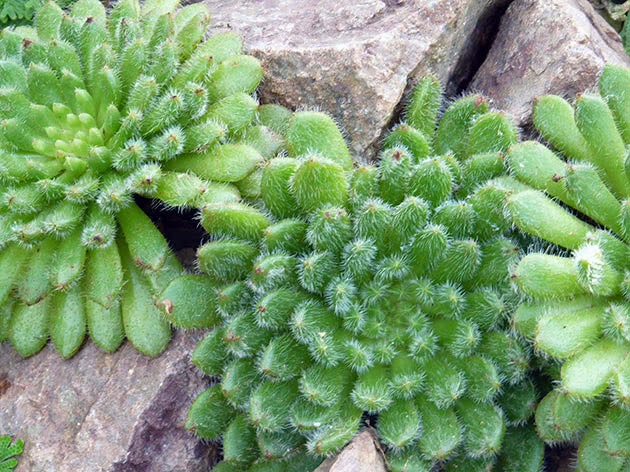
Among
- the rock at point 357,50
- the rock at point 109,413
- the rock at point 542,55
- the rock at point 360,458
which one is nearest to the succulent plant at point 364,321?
the rock at point 360,458

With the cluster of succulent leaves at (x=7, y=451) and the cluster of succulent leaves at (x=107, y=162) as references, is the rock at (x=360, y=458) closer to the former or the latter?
the cluster of succulent leaves at (x=107, y=162)

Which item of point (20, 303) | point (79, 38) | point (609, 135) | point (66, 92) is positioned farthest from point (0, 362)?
point (609, 135)

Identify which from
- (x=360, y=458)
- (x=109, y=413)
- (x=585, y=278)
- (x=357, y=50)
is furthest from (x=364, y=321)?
(x=357, y=50)

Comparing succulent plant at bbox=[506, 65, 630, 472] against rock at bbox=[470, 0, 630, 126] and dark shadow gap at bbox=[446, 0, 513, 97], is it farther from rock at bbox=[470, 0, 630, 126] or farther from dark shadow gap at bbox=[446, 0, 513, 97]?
dark shadow gap at bbox=[446, 0, 513, 97]

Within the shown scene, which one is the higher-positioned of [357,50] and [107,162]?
[357,50]

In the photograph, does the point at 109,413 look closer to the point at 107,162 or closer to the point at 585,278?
the point at 107,162

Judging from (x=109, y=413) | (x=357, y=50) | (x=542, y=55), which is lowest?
(x=109, y=413)

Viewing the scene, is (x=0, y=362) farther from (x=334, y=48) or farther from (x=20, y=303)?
(x=334, y=48)
